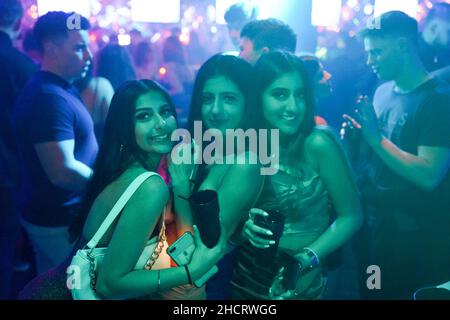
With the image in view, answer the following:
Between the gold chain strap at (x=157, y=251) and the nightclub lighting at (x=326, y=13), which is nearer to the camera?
the gold chain strap at (x=157, y=251)

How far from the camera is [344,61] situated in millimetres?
1806

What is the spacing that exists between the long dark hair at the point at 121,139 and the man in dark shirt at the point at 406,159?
91 centimetres

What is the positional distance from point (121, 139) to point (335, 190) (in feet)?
2.79

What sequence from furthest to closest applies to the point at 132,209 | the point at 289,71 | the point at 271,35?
the point at 271,35, the point at 289,71, the point at 132,209

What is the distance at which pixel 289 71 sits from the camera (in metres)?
1.64

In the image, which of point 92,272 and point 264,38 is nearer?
point 92,272

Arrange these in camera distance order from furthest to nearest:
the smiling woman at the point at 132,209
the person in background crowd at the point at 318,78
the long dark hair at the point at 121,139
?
1. the person in background crowd at the point at 318,78
2. the long dark hair at the point at 121,139
3. the smiling woman at the point at 132,209

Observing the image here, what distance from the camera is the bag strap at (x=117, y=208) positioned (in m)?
1.42

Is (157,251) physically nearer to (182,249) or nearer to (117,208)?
(182,249)

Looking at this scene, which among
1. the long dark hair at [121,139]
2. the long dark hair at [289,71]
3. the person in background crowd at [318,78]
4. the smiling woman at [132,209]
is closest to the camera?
the smiling woman at [132,209]

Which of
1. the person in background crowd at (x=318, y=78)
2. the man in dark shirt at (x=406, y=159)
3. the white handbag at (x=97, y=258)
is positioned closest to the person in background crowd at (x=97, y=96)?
the white handbag at (x=97, y=258)

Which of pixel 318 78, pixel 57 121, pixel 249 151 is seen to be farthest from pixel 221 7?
pixel 57 121

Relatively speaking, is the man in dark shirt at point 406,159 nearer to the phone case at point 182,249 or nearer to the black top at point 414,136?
the black top at point 414,136

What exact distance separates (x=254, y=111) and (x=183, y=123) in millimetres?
293
